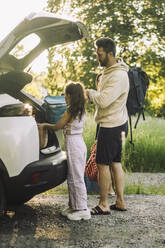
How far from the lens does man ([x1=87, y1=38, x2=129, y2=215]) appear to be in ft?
15.3

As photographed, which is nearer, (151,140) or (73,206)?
(73,206)

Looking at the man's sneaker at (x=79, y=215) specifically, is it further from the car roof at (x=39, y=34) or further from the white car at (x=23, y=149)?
the car roof at (x=39, y=34)

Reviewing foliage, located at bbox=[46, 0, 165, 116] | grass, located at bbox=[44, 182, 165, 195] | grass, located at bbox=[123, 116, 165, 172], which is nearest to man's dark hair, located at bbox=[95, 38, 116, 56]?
grass, located at bbox=[44, 182, 165, 195]

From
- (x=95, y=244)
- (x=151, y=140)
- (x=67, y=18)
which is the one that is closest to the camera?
(x=95, y=244)

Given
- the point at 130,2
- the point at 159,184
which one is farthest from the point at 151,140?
the point at 130,2

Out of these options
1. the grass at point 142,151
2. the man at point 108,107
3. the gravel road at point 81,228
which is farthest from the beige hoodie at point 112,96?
the grass at point 142,151

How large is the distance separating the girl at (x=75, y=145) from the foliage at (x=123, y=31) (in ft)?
29.6

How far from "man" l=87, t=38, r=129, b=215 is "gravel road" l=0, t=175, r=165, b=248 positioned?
394mm

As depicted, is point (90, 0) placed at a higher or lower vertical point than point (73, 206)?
higher

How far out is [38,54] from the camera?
16.5 ft

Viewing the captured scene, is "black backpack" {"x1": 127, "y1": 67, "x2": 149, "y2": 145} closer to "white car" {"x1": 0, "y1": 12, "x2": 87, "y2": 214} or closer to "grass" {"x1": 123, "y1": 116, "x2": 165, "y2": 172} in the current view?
"white car" {"x1": 0, "y1": 12, "x2": 87, "y2": 214}

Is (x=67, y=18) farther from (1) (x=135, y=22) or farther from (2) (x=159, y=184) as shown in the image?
(1) (x=135, y=22)

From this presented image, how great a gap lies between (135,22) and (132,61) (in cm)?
126

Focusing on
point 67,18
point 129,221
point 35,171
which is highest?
point 67,18
